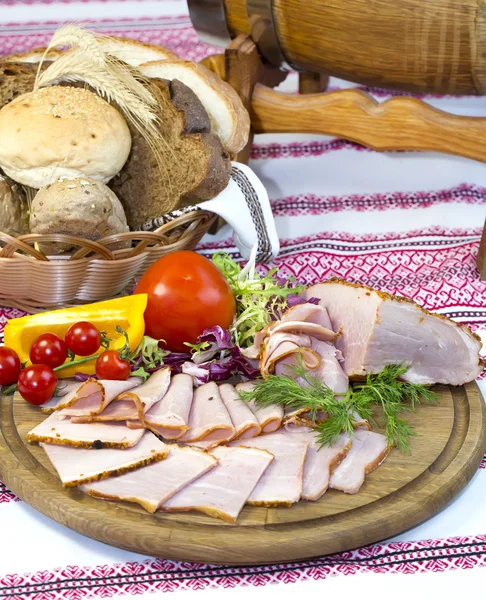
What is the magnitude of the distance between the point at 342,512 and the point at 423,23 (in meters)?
1.60

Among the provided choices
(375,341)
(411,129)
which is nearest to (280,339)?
(375,341)

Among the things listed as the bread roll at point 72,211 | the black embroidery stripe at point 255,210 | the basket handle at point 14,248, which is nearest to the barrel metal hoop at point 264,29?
the black embroidery stripe at point 255,210

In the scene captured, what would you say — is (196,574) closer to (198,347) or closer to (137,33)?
(198,347)

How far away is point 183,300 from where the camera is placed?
214 cm

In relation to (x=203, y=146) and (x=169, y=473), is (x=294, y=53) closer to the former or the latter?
(x=203, y=146)

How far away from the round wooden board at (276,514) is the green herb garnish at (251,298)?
519 millimetres

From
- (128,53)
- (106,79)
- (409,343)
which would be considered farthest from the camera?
(128,53)

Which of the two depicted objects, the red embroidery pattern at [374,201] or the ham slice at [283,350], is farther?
the red embroidery pattern at [374,201]

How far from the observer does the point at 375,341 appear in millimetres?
1995

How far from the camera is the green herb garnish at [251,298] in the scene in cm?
219

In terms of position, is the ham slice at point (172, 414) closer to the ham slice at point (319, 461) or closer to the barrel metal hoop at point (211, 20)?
the ham slice at point (319, 461)

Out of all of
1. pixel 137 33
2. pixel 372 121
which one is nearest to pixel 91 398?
pixel 372 121

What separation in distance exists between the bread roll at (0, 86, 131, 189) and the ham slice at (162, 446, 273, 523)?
1.00m

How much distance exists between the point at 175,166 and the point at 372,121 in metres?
0.66
